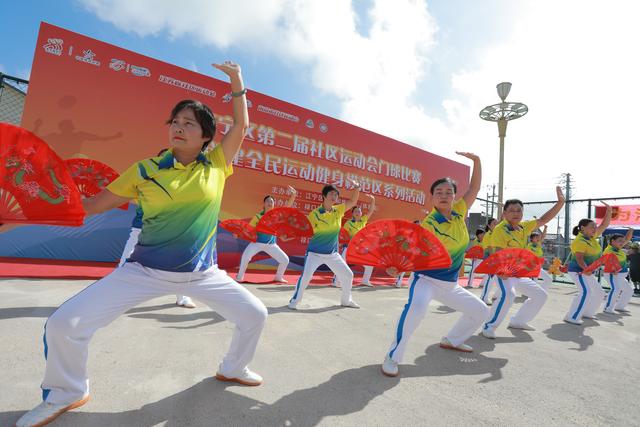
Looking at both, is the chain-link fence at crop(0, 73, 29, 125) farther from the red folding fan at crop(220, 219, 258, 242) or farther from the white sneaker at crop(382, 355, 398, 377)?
the white sneaker at crop(382, 355, 398, 377)

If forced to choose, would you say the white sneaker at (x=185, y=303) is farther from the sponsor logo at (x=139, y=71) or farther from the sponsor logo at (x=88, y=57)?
the sponsor logo at (x=88, y=57)

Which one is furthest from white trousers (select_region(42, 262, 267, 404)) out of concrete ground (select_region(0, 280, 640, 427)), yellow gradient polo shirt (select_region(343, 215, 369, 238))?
yellow gradient polo shirt (select_region(343, 215, 369, 238))

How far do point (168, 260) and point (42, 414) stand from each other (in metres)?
0.94

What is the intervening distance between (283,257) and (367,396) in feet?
15.0

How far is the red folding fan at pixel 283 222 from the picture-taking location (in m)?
5.66

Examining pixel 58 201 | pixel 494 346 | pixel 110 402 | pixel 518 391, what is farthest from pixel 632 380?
pixel 58 201

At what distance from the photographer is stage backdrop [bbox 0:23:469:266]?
6812mm

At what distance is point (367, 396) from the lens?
216 centimetres

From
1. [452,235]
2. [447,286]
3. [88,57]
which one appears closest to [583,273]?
[452,235]

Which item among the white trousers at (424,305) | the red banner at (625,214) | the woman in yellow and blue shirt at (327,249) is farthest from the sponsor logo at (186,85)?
the red banner at (625,214)

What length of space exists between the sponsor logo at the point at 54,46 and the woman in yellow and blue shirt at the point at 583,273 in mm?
10950

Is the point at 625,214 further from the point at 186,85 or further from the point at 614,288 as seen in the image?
the point at 186,85

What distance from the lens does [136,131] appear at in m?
7.62

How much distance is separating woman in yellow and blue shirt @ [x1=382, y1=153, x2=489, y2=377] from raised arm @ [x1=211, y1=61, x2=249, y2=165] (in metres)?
1.91
